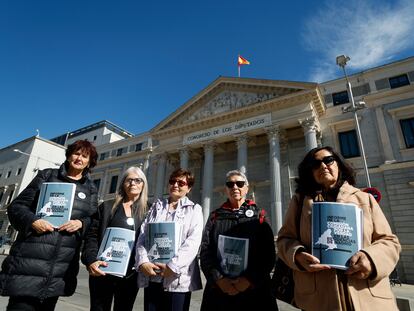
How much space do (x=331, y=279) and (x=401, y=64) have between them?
22589mm

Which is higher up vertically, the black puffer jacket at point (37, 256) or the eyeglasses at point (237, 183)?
the eyeglasses at point (237, 183)

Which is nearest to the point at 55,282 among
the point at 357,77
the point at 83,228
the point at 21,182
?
the point at 83,228

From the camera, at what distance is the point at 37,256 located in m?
2.74

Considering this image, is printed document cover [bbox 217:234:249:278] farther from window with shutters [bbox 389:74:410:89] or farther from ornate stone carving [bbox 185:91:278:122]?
window with shutters [bbox 389:74:410:89]

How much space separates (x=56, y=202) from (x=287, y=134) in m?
20.5

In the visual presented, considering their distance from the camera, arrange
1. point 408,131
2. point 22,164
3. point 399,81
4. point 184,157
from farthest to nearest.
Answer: point 22,164 < point 184,157 < point 399,81 < point 408,131

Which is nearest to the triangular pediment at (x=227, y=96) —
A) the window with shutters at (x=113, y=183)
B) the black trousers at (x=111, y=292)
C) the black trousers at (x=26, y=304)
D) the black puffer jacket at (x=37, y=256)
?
the window with shutters at (x=113, y=183)

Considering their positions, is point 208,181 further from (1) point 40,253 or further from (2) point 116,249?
(1) point 40,253

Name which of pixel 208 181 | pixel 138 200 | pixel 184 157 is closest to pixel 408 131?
pixel 208 181

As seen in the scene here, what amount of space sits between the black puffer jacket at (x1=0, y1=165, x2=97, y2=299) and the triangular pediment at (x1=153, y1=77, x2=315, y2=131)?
758 inches

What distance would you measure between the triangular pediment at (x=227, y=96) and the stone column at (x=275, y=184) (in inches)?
127

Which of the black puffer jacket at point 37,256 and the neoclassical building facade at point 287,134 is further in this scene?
the neoclassical building facade at point 287,134

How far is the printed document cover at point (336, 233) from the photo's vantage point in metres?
2.08

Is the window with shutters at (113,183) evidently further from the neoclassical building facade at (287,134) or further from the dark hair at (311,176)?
the dark hair at (311,176)
